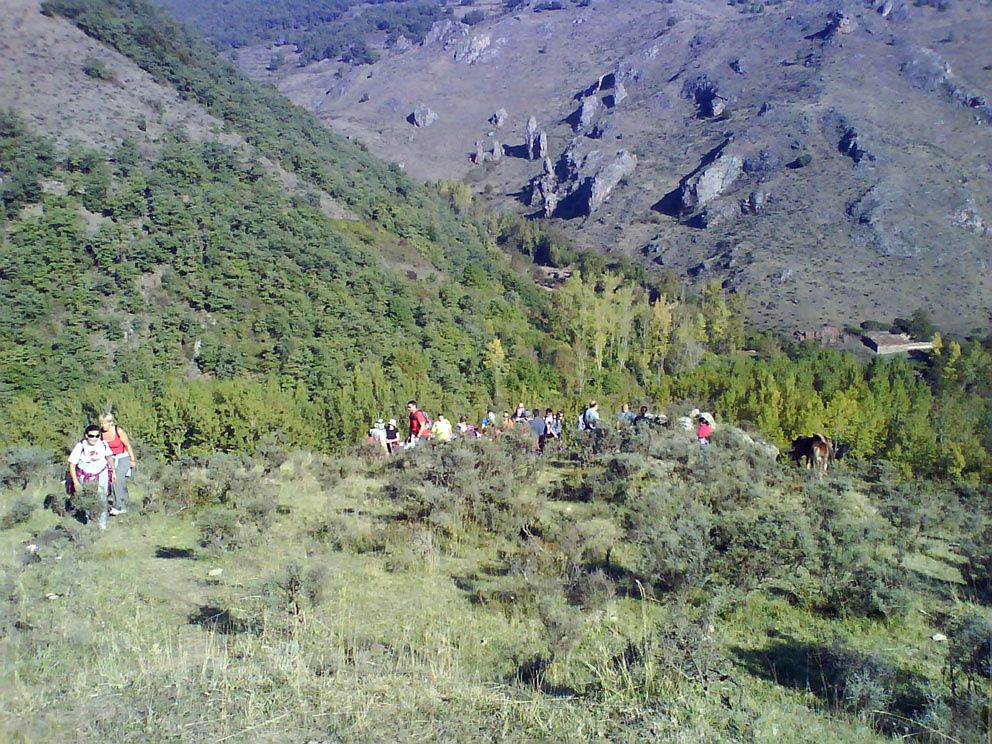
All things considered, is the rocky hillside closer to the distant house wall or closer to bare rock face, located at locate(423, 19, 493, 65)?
bare rock face, located at locate(423, 19, 493, 65)

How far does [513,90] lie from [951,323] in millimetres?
111480

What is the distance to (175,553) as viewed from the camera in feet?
22.1

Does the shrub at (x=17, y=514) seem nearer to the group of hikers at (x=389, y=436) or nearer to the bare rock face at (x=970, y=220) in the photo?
the group of hikers at (x=389, y=436)

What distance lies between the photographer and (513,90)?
502ft

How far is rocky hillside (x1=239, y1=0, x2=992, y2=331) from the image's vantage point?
2864 inches

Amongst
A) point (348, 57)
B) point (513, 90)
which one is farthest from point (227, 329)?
point (348, 57)

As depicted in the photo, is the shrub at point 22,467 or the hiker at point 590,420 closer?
the shrub at point 22,467

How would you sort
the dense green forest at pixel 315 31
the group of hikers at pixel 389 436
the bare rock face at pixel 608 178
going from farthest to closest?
the dense green forest at pixel 315 31, the bare rock face at pixel 608 178, the group of hikers at pixel 389 436

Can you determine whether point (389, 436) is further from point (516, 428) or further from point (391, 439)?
point (516, 428)

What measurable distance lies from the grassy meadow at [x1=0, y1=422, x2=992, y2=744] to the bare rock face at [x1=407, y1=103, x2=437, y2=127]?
5497 inches

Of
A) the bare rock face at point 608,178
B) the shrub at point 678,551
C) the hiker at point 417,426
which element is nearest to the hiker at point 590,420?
the hiker at point 417,426

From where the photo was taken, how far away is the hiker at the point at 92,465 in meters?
7.32

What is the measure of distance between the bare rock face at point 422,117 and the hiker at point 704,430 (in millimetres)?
136453

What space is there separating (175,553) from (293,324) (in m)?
27.1
